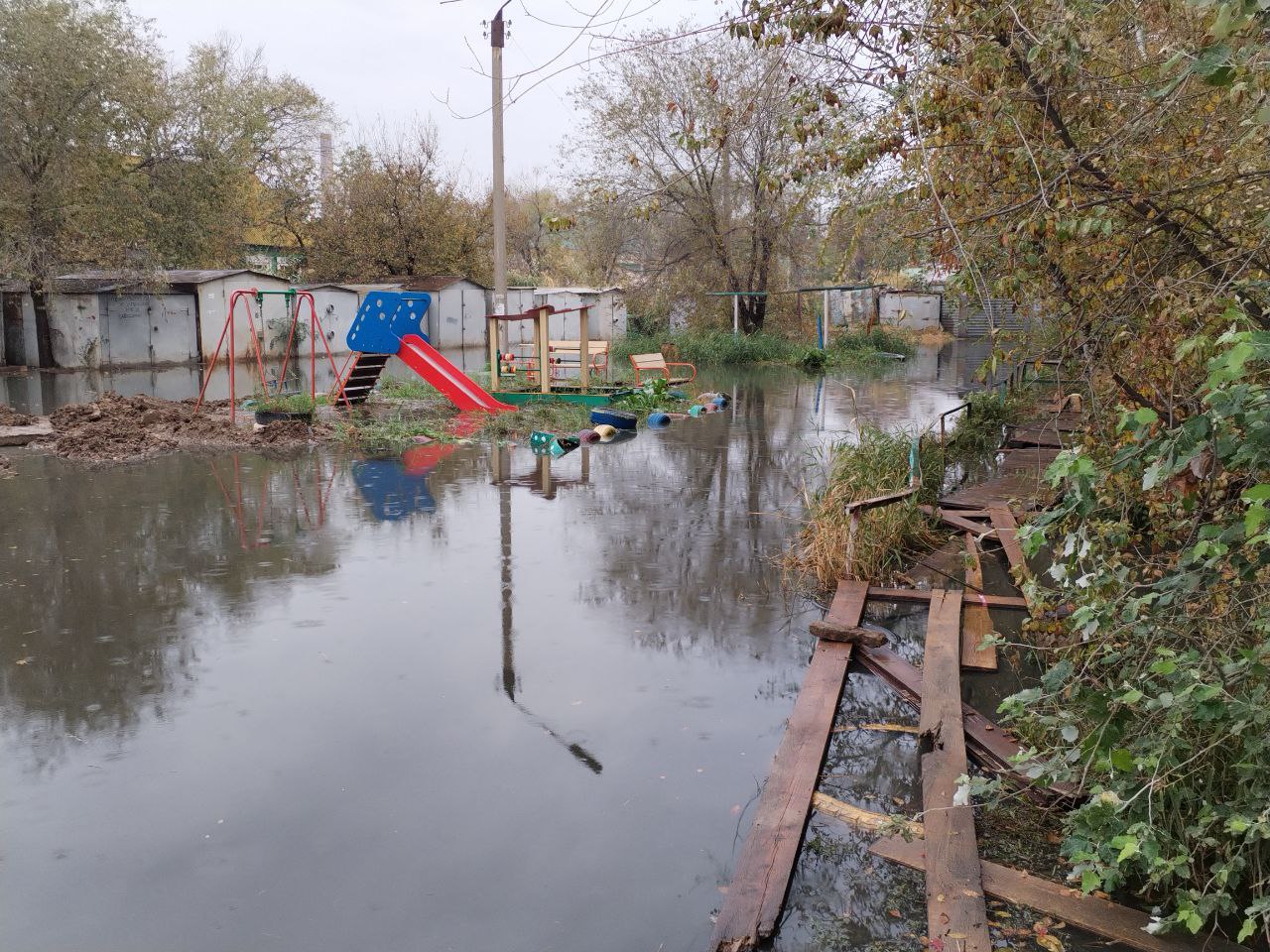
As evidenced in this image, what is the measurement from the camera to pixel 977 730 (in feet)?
16.9

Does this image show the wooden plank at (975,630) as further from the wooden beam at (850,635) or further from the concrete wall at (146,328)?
the concrete wall at (146,328)

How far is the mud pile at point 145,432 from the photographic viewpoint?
13.7m

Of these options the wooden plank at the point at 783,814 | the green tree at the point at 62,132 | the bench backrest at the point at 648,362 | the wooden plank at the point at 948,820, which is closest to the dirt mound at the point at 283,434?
the bench backrest at the point at 648,362

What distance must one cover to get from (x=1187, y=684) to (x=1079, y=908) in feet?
3.07

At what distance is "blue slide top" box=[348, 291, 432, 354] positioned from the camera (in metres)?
17.2

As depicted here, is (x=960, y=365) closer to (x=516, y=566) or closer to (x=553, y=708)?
(x=516, y=566)

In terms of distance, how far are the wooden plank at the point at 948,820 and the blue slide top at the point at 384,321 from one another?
13.0 metres

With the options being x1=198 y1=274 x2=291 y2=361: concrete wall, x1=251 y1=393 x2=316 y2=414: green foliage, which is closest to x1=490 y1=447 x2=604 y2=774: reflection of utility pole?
x1=251 y1=393 x2=316 y2=414: green foliage

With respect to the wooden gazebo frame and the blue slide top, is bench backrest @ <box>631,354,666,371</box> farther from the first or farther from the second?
the blue slide top

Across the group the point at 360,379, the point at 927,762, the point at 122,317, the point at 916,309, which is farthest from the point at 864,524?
the point at 916,309

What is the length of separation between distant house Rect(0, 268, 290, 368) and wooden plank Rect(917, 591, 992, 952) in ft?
84.1

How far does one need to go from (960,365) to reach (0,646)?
30.1 meters

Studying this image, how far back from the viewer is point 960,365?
107ft

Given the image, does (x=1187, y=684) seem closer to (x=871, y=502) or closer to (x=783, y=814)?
(x=783, y=814)
